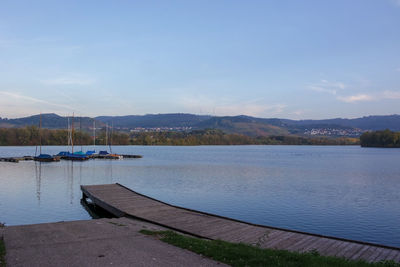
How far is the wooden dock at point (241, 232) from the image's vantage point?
33.0 ft

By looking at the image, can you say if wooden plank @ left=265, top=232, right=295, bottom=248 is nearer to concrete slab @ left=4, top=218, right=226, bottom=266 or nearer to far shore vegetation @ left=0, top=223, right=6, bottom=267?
concrete slab @ left=4, top=218, right=226, bottom=266

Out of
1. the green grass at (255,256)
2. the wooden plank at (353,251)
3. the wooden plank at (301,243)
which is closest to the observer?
the green grass at (255,256)

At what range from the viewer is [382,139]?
6457 inches

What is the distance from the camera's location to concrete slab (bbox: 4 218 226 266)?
7.95 m

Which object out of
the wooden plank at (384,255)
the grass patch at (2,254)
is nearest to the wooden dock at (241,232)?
the wooden plank at (384,255)

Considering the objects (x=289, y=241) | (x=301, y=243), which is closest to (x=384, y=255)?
(x=301, y=243)

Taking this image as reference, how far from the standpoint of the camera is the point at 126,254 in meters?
8.53

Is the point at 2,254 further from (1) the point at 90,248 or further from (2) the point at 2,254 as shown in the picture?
(1) the point at 90,248

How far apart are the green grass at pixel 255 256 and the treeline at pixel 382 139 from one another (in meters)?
171

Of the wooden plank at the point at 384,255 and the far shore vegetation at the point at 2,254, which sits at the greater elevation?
the far shore vegetation at the point at 2,254

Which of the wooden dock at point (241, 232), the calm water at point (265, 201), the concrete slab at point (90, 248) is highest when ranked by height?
the concrete slab at point (90, 248)

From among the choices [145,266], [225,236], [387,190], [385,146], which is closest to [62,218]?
[225,236]

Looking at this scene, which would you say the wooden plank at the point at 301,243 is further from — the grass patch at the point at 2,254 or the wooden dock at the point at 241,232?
the grass patch at the point at 2,254

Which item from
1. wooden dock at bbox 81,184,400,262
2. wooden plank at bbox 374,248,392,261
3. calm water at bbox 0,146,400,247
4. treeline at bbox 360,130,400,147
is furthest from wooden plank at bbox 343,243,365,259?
treeline at bbox 360,130,400,147
